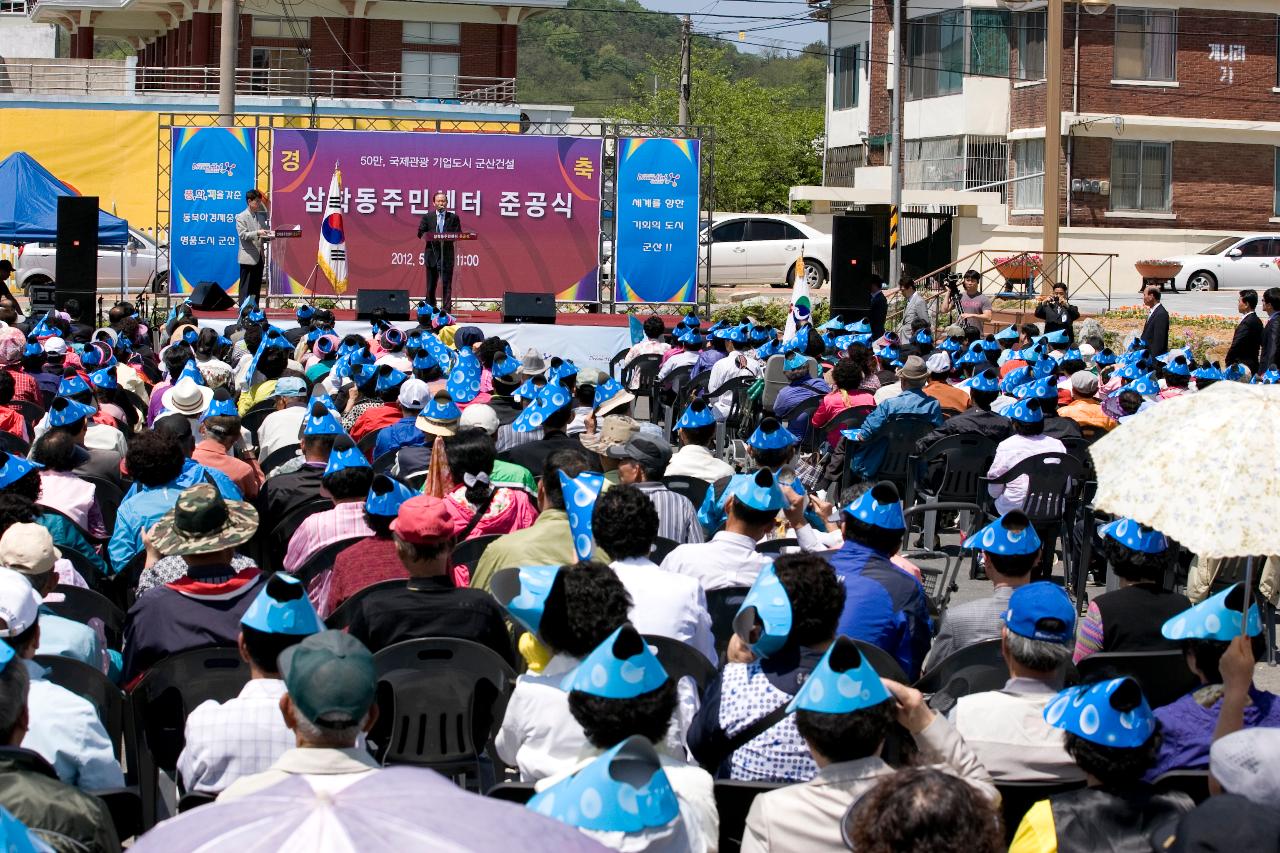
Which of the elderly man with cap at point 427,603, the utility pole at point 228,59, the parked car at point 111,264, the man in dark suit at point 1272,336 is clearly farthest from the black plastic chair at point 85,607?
the parked car at point 111,264

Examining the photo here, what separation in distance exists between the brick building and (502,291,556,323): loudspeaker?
2093cm

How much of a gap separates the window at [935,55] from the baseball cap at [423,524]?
38.3 m

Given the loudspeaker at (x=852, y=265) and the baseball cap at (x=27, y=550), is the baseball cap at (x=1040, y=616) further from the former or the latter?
the loudspeaker at (x=852, y=265)

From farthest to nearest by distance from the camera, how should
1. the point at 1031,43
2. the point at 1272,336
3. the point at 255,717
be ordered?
the point at 1031,43 → the point at 1272,336 → the point at 255,717

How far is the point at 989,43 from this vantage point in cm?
4181

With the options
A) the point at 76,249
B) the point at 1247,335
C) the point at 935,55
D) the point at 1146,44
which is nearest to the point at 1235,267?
the point at 1146,44

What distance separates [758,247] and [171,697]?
31.3 metres

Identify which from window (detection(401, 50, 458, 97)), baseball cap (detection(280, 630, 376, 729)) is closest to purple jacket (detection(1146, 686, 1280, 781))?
baseball cap (detection(280, 630, 376, 729))

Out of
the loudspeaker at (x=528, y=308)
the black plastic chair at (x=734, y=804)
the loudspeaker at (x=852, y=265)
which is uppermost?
the loudspeaker at (x=852, y=265)

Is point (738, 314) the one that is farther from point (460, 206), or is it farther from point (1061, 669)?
point (1061, 669)

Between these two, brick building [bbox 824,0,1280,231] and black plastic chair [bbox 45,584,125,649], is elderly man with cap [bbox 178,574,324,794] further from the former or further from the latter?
brick building [bbox 824,0,1280,231]

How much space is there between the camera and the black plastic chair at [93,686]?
4816 mm

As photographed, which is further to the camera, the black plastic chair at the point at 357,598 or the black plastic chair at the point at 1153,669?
the black plastic chair at the point at 357,598

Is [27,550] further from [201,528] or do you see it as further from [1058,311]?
[1058,311]
